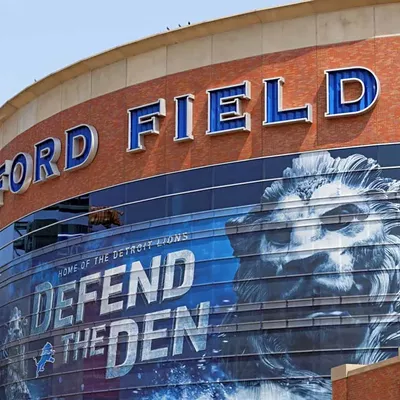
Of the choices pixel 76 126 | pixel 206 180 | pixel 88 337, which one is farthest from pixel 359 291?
pixel 76 126

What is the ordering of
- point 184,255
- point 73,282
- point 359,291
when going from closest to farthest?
point 359,291
point 184,255
point 73,282

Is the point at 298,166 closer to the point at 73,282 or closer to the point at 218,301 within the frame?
the point at 218,301

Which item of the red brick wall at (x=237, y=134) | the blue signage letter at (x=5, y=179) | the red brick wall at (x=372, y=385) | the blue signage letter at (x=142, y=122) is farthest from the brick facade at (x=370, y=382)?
the blue signage letter at (x=5, y=179)

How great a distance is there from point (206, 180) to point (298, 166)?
12.2 ft

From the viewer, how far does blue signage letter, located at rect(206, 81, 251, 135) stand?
4859 cm

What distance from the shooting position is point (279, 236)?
46594 millimetres

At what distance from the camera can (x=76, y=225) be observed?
52.3 metres

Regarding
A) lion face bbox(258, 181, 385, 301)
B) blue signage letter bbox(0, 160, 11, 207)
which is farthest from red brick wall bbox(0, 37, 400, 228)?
blue signage letter bbox(0, 160, 11, 207)

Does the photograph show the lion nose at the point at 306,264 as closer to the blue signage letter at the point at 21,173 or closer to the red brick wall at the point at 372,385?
the red brick wall at the point at 372,385

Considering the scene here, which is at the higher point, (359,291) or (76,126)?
(76,126)

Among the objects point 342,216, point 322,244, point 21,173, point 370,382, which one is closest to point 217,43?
point 342,216

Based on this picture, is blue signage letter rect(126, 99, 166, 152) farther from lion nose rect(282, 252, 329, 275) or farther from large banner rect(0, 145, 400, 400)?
lion nose rect(282, 252, 329, 275)

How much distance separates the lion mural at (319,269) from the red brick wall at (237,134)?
3.73 ft

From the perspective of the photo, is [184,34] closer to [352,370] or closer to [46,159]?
[46,159]
